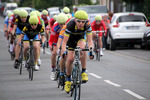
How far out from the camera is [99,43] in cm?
1877

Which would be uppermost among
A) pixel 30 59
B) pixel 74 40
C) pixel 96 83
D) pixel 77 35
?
pixel 77 35

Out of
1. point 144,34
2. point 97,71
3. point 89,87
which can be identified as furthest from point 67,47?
point 144,34

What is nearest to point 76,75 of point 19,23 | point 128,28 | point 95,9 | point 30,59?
point 30,59

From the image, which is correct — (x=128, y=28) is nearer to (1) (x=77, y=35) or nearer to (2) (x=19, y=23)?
(2) (x=19, y=23)

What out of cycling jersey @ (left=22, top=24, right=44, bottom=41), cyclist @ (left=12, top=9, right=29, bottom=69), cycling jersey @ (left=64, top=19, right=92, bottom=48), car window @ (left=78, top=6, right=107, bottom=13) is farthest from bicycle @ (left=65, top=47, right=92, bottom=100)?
car window @ (left=78, top=6, right=107, bottom=13)

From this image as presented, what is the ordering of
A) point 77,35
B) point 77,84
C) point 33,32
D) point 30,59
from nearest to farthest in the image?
point 77,84
point 77,35
point 30,59
point 33,32

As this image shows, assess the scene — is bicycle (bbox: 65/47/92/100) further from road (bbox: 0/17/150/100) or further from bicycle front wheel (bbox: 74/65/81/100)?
road (bbox: 0/17/150/100)

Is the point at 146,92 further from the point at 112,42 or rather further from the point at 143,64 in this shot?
the point at 112,42

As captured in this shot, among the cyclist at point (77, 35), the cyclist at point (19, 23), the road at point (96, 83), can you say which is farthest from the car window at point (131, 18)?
the cyclist at point (77, 35)

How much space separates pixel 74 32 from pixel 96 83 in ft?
9.29

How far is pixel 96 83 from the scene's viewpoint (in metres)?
12.1

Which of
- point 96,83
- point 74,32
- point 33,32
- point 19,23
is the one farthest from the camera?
point 19,23

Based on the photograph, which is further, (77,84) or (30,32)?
(30,32)

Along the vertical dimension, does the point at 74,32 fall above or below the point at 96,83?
above
